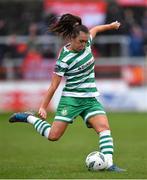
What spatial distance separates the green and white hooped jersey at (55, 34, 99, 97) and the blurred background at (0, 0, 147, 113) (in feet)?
45.0

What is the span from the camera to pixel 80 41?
10.5 meters

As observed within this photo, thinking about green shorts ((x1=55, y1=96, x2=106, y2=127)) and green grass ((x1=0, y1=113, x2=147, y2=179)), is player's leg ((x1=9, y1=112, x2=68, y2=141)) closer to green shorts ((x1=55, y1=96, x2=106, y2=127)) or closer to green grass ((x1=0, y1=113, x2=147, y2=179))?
green shorts ((x1=55, y1=96, x2=106, y2=127))

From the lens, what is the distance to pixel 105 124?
1064cm

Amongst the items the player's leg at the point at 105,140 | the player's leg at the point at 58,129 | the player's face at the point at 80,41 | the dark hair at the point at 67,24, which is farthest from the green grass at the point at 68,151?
the dark hair at the point at 67,24

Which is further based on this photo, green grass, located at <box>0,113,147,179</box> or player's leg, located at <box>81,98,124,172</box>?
player's leg, located at <box>81,98,124,172</box>

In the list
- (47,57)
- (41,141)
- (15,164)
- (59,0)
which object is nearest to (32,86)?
(47,57)

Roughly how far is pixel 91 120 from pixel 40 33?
14.8 meters

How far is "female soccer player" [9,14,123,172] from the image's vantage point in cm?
1059

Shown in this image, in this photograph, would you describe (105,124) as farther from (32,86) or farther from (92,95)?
(32,86)

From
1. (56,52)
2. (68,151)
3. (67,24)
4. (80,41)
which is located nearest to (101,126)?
(80,41)

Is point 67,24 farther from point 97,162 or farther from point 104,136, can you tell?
point 97,162

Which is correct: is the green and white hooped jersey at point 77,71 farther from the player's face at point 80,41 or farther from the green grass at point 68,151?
the green grass at point 68,151

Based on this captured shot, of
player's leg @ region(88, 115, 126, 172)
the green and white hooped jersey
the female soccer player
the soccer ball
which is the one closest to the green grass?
the soccer ball

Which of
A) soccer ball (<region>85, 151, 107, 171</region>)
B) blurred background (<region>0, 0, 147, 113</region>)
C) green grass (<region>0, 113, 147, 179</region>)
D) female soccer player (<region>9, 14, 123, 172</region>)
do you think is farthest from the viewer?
blurred background (<region>0, 0, 147, 113</region>)
